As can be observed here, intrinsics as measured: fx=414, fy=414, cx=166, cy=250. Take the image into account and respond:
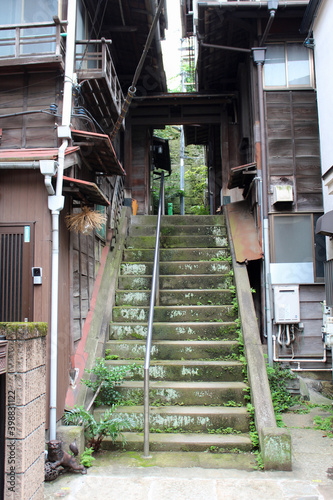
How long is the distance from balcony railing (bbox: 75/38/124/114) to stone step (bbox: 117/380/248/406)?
502 cm

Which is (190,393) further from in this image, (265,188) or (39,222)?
(265,188)

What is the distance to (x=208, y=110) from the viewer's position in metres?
12.4

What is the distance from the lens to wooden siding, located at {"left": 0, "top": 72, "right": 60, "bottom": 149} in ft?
→ 21.0

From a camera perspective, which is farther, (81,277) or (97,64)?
(97,64)

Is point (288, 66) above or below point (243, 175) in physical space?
above

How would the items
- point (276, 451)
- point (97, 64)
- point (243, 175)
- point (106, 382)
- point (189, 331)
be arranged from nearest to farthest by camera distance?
1. point (276, 451)
2. point (106, 382)
3. point (189, 331)
4. point (97, 64)
5. point (243, 175)

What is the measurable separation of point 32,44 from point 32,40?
0.22m

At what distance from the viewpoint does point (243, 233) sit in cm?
877

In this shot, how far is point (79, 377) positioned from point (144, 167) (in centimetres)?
850

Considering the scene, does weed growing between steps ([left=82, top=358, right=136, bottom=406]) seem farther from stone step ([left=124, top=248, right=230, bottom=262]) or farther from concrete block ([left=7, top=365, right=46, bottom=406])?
stone step ([left=124, top=248, right=230, bottom=262])

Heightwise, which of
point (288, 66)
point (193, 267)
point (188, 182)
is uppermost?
point (188, 182)

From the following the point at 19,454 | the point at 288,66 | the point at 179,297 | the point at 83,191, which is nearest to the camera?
the point at 19,454

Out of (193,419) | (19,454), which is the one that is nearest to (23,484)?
(19,454)

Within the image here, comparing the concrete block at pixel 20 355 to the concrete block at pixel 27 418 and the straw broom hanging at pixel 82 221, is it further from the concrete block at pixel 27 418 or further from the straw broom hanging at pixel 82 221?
the straw broom hanging at pixel 82 221
